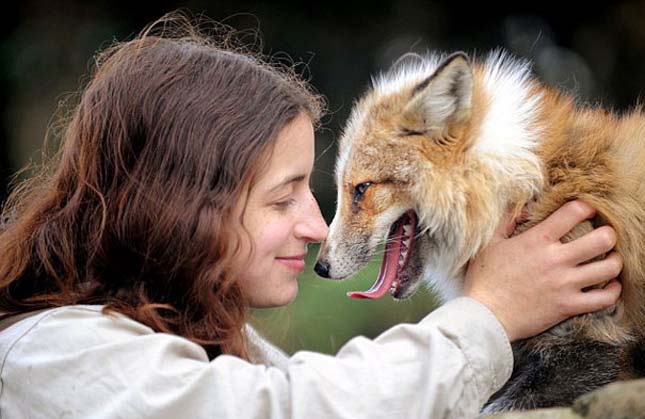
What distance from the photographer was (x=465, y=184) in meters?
2.50

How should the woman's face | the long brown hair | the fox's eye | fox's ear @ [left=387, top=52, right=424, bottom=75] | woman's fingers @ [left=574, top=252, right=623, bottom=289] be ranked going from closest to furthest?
1. the long brown hair
2. the woman's face
3. woman's fingers @ [left=574, top=252, right=623, bottom=289]
4. the fox's eye
5. fox's ear @ [left=387, top=52, right=424, bottom=75]

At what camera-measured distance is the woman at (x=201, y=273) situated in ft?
5.30

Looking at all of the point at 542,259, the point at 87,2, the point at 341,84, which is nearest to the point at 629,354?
the point at 542,259

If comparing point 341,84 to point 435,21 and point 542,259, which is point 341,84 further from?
point 542,259

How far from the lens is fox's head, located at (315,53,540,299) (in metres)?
2.48

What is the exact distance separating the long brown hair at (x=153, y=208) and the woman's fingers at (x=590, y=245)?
0.83m

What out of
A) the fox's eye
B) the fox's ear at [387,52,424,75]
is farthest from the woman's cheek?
the fox's ear at [387,52,424,75]

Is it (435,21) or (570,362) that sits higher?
(435,21)

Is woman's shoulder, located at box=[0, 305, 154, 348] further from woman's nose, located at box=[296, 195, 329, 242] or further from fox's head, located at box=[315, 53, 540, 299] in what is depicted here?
fox's head, located at box=[315, 53, 540, 299]

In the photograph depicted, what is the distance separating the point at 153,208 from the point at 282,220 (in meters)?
0.32

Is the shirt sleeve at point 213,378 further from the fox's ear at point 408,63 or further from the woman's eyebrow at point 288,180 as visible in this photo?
the fox's ear at point 408,63

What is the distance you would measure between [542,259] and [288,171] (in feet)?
2.26

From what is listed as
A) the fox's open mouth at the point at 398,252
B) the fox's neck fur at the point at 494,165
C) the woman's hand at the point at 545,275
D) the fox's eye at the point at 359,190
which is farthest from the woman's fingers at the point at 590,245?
the fox's eye at the point at 359,190

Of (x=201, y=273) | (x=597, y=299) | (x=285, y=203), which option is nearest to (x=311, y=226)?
(x=285, y=203)
